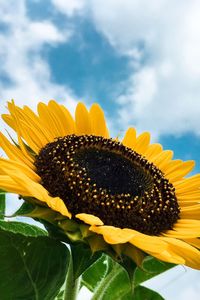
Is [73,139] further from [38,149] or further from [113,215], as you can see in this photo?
[113,215]

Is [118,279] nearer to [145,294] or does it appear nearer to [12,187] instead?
[145,294]

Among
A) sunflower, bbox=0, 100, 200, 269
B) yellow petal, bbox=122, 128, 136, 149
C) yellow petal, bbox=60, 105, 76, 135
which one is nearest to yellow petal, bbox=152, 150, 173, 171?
sunflower, bbox=0, 100, 200, 269

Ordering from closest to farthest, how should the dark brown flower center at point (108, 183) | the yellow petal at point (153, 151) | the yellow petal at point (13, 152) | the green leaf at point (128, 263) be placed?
1. the green leaf at point (128, 263)
2. the dark brown flower center at point (108, 183)
3. the yellow petal at point (13, 152)
4. the yellow petal at point (153, 151)

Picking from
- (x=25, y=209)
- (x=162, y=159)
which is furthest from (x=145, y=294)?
(x=25, y=209)

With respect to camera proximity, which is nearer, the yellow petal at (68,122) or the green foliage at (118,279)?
the green foliage at (118,279)

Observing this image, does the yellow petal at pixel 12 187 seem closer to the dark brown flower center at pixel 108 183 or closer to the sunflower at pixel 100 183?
the sunflower at pixel 100 183

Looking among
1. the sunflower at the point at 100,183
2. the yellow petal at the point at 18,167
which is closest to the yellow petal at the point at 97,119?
the sunflower at the point at 100,183

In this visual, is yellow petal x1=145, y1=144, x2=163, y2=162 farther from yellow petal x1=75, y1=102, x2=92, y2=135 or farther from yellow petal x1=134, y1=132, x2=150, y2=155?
yellow petal x1=75, y1=102, x2=92, y2=135

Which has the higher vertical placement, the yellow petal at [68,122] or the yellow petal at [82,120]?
the yellow petal at [82,120]
